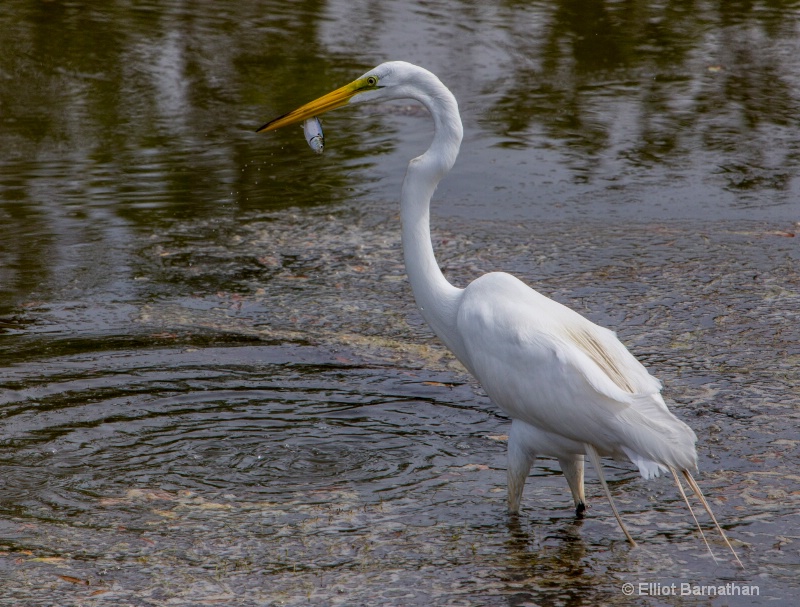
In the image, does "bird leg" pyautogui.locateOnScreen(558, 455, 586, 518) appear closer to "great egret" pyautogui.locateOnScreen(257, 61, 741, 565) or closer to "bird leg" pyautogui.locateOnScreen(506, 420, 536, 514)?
"great egret" pyautogui.locateOnScreen(257, 61, 741, 565)

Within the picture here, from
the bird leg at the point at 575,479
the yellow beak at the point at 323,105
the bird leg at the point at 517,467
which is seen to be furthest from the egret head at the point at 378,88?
the bird leg at the point at 575,479

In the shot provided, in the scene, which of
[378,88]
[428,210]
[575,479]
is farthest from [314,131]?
[575,479]

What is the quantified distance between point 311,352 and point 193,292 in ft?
3.90

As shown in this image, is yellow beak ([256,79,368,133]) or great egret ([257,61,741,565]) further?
yellow beak ([256,79,368,133])

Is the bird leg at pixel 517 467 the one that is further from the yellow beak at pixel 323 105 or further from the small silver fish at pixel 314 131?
the small silver fish at pixel 314 131

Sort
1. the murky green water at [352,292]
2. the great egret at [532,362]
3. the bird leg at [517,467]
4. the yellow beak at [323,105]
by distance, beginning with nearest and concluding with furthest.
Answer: the great egret at [532,362]
the murky green water at [352,292]
the bird leg at [517,467]
the yellow beak at [323,105]

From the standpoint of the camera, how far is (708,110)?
10.5 m

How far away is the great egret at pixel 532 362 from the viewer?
13.6 ft

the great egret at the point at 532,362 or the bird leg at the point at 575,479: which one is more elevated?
the great egret at the point at 532,362

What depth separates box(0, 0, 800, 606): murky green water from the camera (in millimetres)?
4238

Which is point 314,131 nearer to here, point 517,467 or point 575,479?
point 517,467

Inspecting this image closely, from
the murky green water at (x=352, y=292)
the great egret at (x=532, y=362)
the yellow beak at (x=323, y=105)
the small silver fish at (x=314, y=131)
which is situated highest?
the yellow beak at (x=323, y=105)

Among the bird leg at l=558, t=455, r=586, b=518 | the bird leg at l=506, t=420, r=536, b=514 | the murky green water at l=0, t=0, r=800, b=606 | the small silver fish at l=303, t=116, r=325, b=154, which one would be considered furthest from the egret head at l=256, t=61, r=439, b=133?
the bird leg at l=558, t=455, r=586, b=518

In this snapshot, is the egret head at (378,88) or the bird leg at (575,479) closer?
the bird leg at (575,479)
